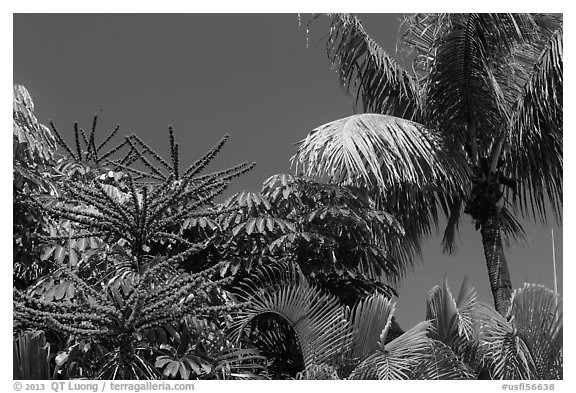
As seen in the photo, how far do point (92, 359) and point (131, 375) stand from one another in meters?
0.38

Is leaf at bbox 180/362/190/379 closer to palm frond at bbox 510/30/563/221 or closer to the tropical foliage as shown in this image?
the tropical foliage

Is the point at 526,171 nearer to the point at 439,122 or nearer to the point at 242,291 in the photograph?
the point at 439,122

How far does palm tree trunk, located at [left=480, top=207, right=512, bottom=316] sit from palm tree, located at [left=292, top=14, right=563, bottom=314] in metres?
0.01

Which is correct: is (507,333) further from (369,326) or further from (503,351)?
(369,326)

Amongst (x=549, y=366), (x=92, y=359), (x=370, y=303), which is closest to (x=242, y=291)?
(x=370, y=303)

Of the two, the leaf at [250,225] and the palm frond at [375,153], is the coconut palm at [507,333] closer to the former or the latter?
the palm frond at [375,153]

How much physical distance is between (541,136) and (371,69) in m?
1.73

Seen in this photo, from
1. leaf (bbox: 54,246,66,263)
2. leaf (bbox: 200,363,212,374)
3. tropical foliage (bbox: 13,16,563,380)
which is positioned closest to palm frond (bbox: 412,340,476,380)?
tropical foliage (bbox: 13,16,563,380)

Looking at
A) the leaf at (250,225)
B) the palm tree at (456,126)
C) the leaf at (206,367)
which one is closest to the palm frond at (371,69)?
the palm tree at (456,126)

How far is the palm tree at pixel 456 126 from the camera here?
773 cm

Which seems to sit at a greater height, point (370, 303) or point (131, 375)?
point (370, 303)

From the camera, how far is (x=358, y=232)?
7.83 metres

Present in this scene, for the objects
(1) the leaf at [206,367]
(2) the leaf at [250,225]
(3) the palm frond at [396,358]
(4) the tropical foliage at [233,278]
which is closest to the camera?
(4) the tropical foliage at [233,278]

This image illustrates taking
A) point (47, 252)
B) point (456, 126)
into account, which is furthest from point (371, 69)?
point (47, 252)
